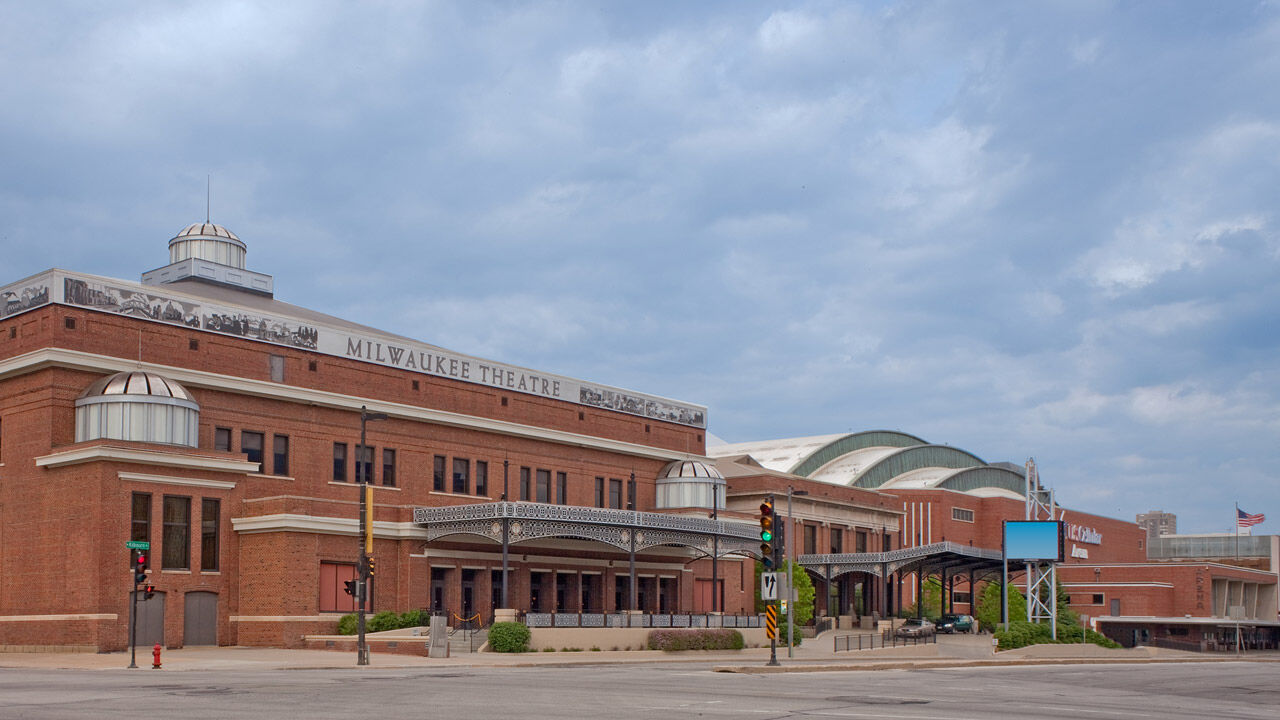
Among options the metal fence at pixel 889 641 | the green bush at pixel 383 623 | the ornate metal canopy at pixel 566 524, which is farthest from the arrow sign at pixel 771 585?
the metal fence at pixel 889 641

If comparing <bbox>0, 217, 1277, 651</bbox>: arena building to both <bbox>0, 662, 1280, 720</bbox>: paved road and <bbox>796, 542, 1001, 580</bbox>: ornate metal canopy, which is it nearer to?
<bbox>796, 542, 1001, 580</bbox>: ornate metal canopy

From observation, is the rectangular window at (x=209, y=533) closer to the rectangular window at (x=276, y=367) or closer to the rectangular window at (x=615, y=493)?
the rectangular window at (x=276, y=367)

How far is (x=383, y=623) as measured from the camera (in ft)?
178

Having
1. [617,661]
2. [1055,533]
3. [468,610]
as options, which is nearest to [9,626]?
[468,610]

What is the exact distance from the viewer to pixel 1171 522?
182 metres

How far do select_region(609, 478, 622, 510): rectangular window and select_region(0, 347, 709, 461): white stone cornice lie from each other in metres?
1.82

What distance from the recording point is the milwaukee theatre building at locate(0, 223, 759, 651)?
52125 mm

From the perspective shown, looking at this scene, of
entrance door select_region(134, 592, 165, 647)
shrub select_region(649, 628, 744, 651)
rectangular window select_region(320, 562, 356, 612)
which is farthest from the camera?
shrub select_region(649, 628, 744, 651)

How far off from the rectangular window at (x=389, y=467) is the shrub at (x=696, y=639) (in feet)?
54.4

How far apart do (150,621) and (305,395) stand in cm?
1359

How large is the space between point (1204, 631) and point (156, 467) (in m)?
85.8

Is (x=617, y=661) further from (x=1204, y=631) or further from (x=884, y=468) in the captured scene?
(x=1204, y=631)

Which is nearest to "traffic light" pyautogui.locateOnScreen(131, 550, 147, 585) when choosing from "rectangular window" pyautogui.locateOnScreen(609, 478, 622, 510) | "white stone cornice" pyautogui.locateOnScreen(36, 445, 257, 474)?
"white stone cornice" pyautogui.locateOnScreen(36, 445, 257, 474)

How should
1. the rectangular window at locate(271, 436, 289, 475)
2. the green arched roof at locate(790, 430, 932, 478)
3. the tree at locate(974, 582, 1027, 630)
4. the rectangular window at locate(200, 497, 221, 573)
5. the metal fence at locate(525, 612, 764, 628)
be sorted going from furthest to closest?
the green arched roof at locate(790, 430, 932, 478)
the tree at locate(974, 582, 1027, 630)
the rectangular window at locate(271, 436, 289, 475)
the rectangular window at locate(200, 497, 221, 573)
the metal fence at locate(525, 612, 764, 628)
